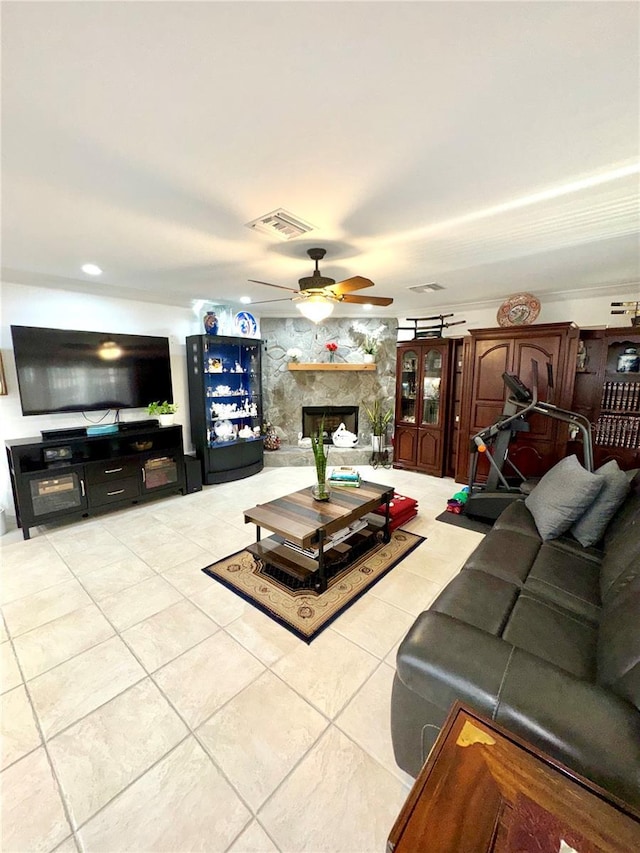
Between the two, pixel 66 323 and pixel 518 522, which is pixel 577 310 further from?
pixel 66 323

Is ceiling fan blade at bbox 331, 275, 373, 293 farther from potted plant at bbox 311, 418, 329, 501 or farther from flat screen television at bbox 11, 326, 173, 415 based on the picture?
flat screen television at bbox 11, 326, 173, 415

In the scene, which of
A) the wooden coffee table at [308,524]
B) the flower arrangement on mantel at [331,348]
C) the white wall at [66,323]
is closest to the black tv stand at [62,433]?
the white wall at [66,323]

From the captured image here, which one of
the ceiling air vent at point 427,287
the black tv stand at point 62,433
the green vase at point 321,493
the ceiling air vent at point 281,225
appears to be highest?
the ceiling air vent at point 427,287

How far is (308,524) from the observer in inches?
92.8

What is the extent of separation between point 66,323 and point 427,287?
12.9 ft

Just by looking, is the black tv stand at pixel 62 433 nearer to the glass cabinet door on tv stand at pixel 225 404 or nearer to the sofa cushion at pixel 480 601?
the glass cabinet door on tv stand at pixel 225 404

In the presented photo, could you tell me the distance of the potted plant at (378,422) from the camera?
18.3 ft

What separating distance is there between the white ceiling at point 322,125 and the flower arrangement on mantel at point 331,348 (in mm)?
Result: 2902

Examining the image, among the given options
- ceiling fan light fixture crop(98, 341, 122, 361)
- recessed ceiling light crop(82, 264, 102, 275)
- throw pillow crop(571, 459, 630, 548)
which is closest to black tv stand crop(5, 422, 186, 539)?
ceiling fan light fixture crop(98, 341, 122, 361)

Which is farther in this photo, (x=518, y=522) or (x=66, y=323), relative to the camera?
(x=66, y=323)

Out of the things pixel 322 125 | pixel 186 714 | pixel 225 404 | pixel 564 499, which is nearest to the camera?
pixel 322 125

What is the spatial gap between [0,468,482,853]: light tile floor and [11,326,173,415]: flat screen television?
5.29 feet

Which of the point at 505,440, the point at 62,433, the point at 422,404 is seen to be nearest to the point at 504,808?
the point at 505,440

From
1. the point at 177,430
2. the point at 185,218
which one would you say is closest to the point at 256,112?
the point at 185,218
